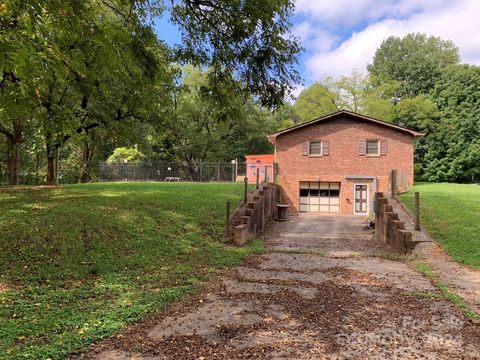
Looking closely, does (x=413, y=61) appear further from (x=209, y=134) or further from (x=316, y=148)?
(x=316, y=148)

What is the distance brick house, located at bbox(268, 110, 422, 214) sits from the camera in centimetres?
2520

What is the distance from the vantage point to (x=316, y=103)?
4312 cm

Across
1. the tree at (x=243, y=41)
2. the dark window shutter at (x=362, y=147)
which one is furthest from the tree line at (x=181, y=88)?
the dark window shutter at (x=362, y=147)

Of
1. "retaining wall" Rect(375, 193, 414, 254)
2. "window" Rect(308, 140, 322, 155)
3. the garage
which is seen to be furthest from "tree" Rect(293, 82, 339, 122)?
"retaining wall" Rect(375, 193, 414, 254)

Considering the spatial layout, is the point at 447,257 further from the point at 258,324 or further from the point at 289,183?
the point at 289,183

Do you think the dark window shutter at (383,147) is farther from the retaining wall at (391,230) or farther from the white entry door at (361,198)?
the retaining wall at (391,230)

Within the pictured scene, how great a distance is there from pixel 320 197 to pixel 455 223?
14.4m

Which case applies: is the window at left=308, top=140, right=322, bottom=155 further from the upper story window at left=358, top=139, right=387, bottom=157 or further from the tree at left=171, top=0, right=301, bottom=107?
the tree at left=171, top=0, right=301, bottom=107

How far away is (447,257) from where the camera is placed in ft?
32.2

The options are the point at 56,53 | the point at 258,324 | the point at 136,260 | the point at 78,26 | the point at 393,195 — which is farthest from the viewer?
the point at 393,195

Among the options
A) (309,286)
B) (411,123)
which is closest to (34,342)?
(309,286)

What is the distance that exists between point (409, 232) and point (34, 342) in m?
9.83

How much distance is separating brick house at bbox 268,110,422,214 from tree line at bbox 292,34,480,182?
48.3 ft

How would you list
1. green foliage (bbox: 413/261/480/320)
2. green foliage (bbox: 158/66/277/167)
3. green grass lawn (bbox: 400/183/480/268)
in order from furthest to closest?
green foliage (bbox: 158/66/277/167)
green grass lawn (bbox: 400/183/480/268)
green foliage (bbox: 413/261/480/320)
